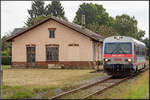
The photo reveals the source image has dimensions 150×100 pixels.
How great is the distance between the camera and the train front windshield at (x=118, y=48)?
72.1 feet

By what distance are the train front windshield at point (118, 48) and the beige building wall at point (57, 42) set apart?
10.9 m

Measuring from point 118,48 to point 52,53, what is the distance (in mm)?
13148

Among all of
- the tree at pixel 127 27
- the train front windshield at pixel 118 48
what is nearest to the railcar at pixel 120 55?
the train front windshield at pixel 118 48

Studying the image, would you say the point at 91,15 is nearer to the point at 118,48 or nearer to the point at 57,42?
the point at 57,42

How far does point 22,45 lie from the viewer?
35094 mm

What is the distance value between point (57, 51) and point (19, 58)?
4140 millimetres

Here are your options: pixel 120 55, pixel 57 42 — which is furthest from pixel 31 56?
pixel 120 55

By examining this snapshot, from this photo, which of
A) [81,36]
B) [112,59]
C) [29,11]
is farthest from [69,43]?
[29,11]

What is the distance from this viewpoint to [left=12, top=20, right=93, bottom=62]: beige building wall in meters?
33.5

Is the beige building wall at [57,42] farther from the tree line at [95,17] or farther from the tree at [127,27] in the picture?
the tree at [127,27]

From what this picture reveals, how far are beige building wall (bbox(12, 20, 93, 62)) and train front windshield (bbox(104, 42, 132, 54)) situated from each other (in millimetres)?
10856

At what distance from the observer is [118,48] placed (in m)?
22.1

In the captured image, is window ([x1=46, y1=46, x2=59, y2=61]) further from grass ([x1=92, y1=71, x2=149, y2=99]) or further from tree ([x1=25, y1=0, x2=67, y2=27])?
tree ([x1=25, y1=0, x2=67, y2=27])

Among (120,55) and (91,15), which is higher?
(91,15)
